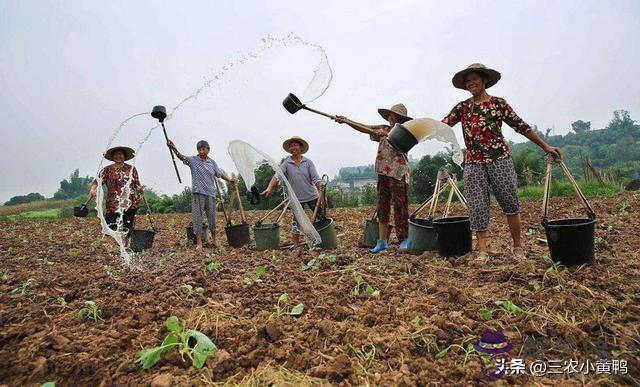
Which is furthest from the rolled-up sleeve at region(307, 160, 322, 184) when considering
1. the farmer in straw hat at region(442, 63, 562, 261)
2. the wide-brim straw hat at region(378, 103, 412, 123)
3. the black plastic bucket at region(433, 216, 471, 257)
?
the farmer in straw hat at region(442, 63, 562, 261)

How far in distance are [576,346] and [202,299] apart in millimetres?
2189

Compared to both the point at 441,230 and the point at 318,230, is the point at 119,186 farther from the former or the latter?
the point at 441,230

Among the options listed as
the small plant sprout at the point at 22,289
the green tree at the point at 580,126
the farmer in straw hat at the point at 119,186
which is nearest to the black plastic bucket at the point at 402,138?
the small plant sprout at the point at 22,289

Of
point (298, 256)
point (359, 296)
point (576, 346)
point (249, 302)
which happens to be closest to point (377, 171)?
point (298, 256)

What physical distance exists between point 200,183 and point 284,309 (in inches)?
140

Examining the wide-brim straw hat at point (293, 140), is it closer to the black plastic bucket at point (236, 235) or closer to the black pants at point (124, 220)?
the black plastic bucket at point (236, 235)

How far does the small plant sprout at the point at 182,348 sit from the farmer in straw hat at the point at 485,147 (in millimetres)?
2357

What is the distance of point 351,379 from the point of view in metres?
1.69

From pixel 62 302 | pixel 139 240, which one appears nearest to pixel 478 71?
pixel 62 302

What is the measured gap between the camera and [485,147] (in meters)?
3.36

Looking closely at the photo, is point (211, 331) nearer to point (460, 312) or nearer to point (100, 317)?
point (100, 317)

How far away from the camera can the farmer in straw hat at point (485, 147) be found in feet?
10.9

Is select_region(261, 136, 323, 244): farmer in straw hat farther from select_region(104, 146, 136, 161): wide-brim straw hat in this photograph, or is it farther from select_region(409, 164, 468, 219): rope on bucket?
select_region(104, 146, 136, 161): wide-brim straw hat

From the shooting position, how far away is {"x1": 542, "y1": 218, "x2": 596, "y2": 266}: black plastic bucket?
2.90m
